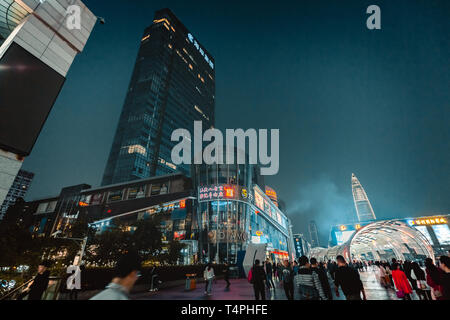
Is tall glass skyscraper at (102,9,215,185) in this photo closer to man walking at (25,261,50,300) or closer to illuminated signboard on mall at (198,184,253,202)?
illuminated signboard on mall at (198,184,253,202)

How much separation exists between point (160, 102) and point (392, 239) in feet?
277

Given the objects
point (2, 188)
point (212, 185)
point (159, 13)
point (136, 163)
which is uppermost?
point (159, 13)

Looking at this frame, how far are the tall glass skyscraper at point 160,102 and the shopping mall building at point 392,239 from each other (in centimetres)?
6038

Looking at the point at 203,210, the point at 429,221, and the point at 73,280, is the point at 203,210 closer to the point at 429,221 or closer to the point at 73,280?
the point at 73,280

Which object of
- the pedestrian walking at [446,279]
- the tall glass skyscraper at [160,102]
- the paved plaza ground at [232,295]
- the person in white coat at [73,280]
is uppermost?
the tall glass skyscraper at [160,102]

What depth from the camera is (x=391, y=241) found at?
4041cm

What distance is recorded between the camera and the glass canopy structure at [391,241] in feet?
89.7

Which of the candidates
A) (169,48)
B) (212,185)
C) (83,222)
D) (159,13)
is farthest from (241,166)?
(159,13)

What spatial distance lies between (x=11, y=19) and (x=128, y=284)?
9.07 m

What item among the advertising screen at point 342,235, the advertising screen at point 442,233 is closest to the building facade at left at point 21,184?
the advertising screen at point 342,235

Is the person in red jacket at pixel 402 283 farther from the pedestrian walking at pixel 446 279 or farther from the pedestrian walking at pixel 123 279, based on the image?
the pedestrian walking at pixel 123 279

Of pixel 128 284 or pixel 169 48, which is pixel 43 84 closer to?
pixel 128 284

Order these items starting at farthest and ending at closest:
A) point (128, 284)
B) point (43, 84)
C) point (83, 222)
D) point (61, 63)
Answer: point (83, 222)
point (61, 63)
point (43, 84)
point (128, 284)

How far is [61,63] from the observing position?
6777 millimetres
